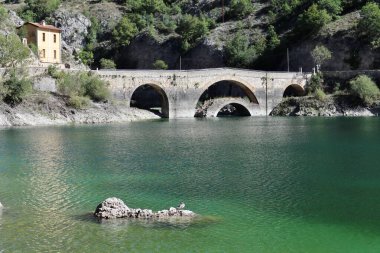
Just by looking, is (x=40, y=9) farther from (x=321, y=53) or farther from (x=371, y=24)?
(x=371, y=24)

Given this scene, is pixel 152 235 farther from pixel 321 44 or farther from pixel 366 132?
pixel 321 44

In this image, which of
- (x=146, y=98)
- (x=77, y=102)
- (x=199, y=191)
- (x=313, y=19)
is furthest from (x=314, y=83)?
(x=199, y=191)

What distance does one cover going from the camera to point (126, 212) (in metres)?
23.4

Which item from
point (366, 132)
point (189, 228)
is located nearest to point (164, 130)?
point (366, 132)

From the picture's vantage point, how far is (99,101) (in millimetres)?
83625

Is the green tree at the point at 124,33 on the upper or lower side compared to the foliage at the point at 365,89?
upper

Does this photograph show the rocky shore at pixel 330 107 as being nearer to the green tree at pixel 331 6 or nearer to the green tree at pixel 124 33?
the green tree at pixel 331 6

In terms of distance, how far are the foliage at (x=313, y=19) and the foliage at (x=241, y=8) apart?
19.2m

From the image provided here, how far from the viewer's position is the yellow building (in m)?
97.1

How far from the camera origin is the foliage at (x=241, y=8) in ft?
426

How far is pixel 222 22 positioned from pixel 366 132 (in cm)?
7879

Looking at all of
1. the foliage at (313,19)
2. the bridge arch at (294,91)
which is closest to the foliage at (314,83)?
the bridge arch at (294,91)

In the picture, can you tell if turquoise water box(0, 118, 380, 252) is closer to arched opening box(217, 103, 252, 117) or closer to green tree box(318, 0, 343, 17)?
arched opening box(217, 103, 252, 117)

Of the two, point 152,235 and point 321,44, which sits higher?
point 321,44
